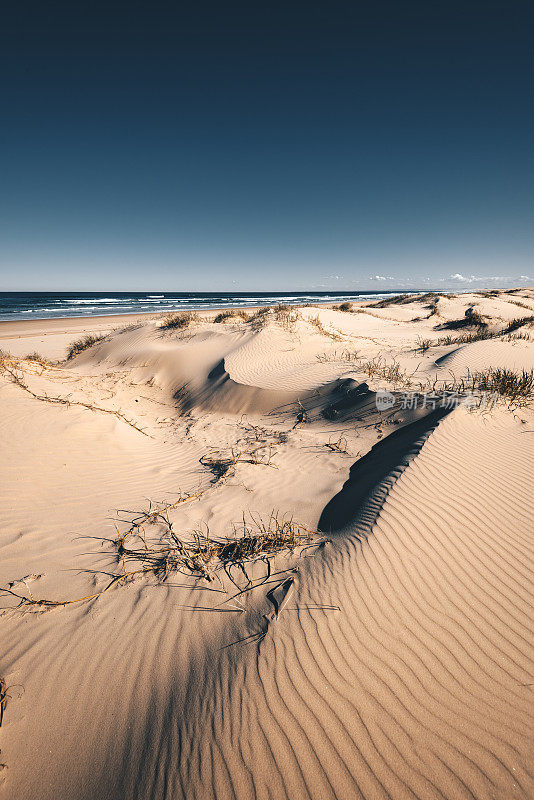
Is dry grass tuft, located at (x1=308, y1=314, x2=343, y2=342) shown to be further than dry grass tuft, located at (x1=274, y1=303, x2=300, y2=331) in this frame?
No

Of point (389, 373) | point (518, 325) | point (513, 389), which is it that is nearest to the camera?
point (513, 389)

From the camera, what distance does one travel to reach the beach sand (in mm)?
1485

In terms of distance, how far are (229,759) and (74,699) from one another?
1.00m

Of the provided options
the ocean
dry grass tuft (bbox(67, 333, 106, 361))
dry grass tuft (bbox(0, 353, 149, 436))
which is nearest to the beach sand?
dry grass tuft (bbox(0, 353, 149, 436))

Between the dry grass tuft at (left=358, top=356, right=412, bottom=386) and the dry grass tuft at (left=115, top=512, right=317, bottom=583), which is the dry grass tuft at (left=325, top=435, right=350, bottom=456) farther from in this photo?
the dry grass tuft at (left=358, top=356, right=412, bottom=386)

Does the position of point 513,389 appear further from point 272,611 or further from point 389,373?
point 272,611

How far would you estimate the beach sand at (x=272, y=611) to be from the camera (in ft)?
4.87

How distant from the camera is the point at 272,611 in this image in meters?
2.04

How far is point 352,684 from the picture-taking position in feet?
5.52

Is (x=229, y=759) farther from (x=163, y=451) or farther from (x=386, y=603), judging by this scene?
(x=163, y=451)

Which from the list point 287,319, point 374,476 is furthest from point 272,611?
point 287,319

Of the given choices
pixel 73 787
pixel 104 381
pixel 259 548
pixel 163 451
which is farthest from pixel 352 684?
pixel 104 381

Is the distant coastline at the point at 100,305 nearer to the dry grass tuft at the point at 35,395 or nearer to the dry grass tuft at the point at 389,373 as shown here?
the dry grass tuft at the point at 35,395

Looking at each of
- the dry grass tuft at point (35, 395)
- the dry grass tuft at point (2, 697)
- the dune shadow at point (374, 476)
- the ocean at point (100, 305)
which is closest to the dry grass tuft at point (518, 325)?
the dune shadow at point (374, 476)
